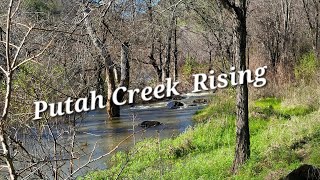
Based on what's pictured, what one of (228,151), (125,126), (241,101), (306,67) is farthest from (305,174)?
(306,67)

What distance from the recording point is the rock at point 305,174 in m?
6.06

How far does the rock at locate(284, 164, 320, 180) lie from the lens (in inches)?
239

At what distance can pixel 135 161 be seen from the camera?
10.2m

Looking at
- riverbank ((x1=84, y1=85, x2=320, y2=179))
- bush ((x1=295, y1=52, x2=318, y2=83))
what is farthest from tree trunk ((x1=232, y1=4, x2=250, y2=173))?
bush ((x1=295, y1=52, x2=318, y2=83))

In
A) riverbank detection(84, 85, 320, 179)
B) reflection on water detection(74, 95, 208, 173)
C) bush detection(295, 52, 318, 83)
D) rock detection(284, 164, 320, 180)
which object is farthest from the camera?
bush detection(295, 52, 318, 83)

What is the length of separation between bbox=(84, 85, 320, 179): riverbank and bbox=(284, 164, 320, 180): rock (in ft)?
1.61

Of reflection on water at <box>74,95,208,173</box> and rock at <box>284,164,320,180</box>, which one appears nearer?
rock at <box>284,164,320,180</box>

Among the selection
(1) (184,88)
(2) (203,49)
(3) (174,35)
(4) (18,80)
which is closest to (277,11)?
(1) (184,88)

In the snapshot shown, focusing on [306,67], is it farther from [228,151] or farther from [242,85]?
[242,85]

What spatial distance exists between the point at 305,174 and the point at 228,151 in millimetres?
3224

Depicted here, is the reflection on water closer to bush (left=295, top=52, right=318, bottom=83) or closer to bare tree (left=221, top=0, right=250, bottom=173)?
bare tree (left=221, top=0, right=250, bottom=173)

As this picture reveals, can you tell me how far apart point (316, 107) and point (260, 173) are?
21.1 feet

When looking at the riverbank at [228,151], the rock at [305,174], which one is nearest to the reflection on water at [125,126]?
the riverbank at [228,151]

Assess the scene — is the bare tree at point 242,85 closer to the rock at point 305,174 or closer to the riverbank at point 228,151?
the riverbank at point 228,151
